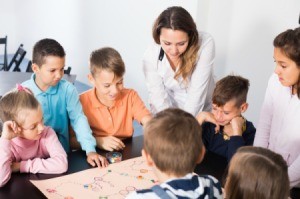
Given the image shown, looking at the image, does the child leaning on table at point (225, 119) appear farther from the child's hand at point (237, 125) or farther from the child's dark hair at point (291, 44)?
the child's dark hair at point (291, 44)

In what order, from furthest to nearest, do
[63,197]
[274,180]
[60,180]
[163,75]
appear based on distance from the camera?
[163,75] < [60,180] < [63,197] < [274,180]

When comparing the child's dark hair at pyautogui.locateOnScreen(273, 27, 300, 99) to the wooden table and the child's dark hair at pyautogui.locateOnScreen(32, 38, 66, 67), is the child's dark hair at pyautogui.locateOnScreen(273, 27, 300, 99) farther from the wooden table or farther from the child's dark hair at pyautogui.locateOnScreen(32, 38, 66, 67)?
the wooden table

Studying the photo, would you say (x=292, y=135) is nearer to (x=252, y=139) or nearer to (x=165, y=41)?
(x=252, y=139)

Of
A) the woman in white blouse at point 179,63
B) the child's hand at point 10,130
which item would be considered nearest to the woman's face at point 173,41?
the woman in white blouse at point 179,63

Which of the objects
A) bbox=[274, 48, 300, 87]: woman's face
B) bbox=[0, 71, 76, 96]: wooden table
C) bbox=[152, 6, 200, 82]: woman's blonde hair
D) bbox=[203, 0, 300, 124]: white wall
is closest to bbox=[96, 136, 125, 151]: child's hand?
bbox=[152, 6, 200, 82]: woman's blonde hair

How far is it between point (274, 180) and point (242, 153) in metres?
0.11

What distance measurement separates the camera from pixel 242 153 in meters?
1.06

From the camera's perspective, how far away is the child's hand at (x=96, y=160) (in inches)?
62.5

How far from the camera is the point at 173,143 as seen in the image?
1.03m

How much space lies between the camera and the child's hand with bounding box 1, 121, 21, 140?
1.47m

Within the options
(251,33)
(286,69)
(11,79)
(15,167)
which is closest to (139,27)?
(251,33)

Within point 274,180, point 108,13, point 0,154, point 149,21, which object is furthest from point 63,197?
point 108,13

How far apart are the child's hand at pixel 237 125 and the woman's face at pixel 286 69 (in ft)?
1.11

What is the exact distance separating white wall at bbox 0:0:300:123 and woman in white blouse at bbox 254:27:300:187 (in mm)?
1355
